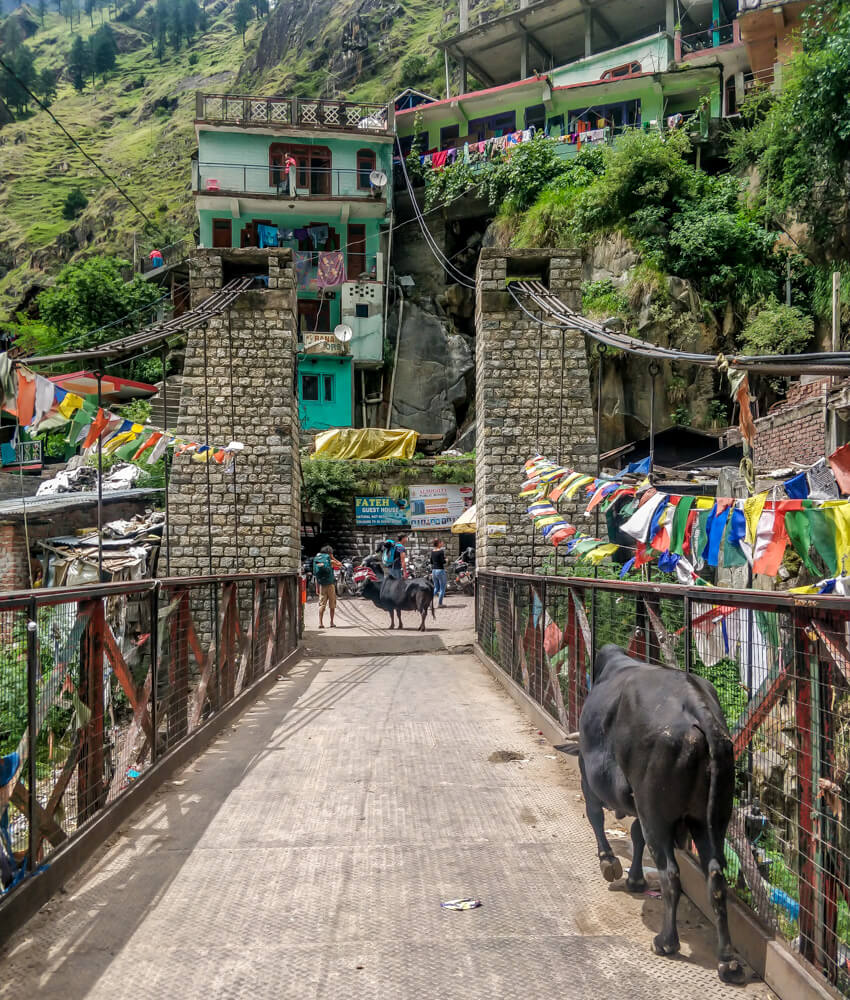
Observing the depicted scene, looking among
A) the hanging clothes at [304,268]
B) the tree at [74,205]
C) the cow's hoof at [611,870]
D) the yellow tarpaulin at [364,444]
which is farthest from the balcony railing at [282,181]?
the tree at [74,205]

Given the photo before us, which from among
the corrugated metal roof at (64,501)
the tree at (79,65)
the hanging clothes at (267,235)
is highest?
the tree at (79,65)

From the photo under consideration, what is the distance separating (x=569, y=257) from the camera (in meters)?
14.2

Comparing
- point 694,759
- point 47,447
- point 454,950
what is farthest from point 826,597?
point 47,447

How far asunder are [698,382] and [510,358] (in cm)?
1338

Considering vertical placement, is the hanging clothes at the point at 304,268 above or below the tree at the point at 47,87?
below

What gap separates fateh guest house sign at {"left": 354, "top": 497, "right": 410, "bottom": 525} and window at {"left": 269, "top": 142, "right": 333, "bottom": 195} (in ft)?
45.7

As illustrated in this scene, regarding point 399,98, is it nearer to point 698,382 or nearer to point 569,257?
point 698,382

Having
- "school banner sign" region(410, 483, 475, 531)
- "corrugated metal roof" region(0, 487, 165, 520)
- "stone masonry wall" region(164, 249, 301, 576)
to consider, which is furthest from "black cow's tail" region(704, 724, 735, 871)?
"school banner sign" region(410, 483, 475, 531)

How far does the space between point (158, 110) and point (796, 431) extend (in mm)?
79402

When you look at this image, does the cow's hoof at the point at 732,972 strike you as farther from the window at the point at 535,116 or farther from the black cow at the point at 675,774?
the window at the point at 535,116

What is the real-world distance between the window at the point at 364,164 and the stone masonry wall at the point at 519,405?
20087mm

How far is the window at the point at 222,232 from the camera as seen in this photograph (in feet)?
105

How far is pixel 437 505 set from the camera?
24594mm

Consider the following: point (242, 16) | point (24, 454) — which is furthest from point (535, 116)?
point (242, 16)
